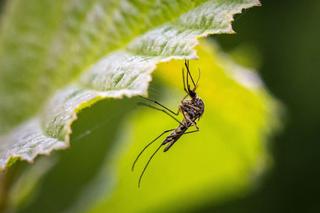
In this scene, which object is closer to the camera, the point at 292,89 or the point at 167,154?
the point at 167,154

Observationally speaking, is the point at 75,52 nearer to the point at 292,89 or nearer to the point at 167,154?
the point at 167,154

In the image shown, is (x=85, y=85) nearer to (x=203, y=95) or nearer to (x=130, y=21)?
(x=130, y=21)

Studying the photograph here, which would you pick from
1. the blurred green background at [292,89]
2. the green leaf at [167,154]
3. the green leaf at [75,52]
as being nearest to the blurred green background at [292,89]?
the blurred green background at [292,89]

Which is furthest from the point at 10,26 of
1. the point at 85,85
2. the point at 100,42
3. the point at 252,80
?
the point at 252,80

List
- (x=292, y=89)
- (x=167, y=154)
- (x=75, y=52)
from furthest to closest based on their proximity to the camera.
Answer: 1. (x=292, y=89)
2. (x=167, y=154)
3. (x=75, y=52)

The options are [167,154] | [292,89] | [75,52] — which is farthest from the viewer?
[292,89]

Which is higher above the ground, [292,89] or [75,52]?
[292,89]

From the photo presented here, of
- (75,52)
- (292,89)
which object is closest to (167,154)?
(75,52)
